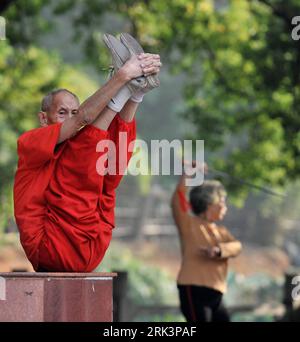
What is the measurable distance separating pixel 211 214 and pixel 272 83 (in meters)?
7.23

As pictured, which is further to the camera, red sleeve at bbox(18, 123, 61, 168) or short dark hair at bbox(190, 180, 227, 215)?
short dark hair at bbox(190, 180, 227, 215)

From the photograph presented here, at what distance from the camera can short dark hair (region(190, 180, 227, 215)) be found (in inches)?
331

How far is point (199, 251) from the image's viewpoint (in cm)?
823

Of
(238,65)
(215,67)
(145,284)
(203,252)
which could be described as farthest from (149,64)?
(145,284)

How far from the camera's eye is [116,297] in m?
9.48

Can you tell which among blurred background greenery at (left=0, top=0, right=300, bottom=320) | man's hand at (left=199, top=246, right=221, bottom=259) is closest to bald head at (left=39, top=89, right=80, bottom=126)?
man's hand at (left=199, top=246, right=221, bottom=259)

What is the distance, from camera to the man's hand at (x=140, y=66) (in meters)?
5.00

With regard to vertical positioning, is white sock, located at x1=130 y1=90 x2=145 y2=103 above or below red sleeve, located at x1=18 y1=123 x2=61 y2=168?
above

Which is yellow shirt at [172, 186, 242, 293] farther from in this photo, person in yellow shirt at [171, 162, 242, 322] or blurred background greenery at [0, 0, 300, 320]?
blurred background greenery at [0, 0, 300, 320]

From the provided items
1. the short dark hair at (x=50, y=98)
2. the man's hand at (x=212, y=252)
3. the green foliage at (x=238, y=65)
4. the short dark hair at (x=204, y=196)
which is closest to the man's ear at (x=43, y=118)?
the short dark hair at (x=50, y=98)

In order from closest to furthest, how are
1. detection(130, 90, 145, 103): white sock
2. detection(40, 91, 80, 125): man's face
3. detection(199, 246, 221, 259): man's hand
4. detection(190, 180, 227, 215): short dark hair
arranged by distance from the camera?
1. detection(130, 90, 145, 103): white sock
2. detection(40, 91, 80, 125): man's face
3. detection(199, 246, 221, 259): man's hand
4. detection(190, 180, 227, 215): short dark hair

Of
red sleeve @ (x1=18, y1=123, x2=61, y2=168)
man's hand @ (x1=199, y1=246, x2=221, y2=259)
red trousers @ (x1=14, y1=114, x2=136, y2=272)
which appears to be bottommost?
red trousers @ (x1=14, y1=114, x2=136, y2=272)

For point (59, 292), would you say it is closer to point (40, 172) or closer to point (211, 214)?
point (40, 172)
